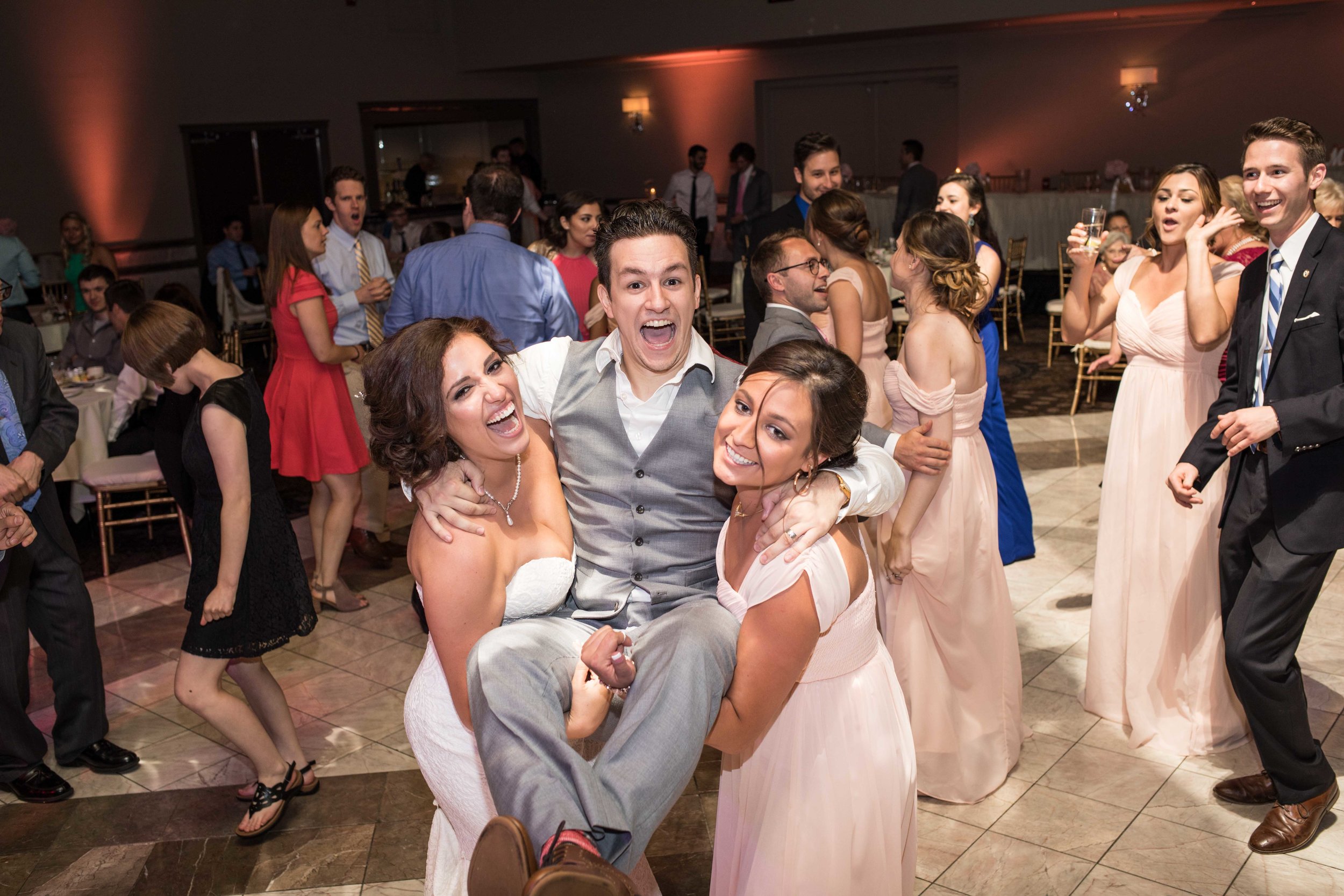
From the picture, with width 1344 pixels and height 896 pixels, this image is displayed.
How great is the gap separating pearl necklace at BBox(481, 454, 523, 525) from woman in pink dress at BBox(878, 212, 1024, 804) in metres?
1.17

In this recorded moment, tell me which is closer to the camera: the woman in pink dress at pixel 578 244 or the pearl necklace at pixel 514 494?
the pearl necklace at pixel 514 494

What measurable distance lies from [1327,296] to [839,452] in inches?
55.4

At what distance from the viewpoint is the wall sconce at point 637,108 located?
16656 mm

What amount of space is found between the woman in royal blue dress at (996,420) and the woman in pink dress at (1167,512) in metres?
1.08

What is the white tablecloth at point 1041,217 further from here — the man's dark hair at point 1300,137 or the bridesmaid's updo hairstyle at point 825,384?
the bridesmaid's updo hairstyle at point 825,384

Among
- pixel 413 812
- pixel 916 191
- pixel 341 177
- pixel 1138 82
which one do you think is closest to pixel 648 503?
pixel 413 812

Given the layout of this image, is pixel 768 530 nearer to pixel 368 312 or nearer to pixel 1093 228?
pixel 1093 228

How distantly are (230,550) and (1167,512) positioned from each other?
8.89 feet

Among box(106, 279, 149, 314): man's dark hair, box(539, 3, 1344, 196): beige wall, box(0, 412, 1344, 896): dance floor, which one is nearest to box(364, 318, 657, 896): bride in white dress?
box(0, 412, 1344, 896): dance floor

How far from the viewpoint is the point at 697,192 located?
1305 centimetres

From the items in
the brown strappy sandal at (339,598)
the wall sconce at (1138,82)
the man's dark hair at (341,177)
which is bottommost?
the brown strappy sandal at (339,598)

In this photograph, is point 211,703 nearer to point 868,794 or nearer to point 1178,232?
point 868,794

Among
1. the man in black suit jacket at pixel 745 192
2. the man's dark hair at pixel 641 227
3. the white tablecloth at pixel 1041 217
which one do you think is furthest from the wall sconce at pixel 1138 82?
the man's dark hair at pixel 641 227

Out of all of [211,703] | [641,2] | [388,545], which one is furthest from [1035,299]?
[211,703]
